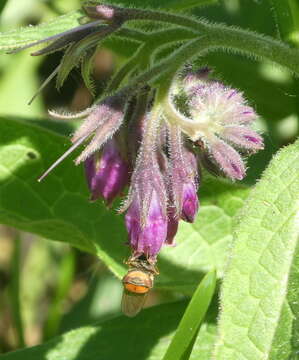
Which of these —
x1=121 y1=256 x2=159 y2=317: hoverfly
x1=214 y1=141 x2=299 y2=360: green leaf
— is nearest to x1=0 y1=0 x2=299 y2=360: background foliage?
x1=214 y1=141 x2=299 y2=360: green leaf

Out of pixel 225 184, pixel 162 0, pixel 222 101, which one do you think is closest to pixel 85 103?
pixel 162 0

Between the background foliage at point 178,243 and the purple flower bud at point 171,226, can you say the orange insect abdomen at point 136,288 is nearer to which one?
the purple flower bud at point 171,226

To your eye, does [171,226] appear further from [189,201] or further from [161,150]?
[161,150]

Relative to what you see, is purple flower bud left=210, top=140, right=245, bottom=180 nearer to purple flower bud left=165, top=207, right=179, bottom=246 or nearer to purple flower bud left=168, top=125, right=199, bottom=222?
purple flower bud left=168, top=125, right=199, bottom=222

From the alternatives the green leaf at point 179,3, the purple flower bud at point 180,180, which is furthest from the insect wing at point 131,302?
the green leaf at point 179,3

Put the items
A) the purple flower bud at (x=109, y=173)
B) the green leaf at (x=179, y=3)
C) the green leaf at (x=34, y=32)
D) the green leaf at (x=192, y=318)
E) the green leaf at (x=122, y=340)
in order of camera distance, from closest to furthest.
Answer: the green leaf at (x=192, y=318) → the purple flower bud at (x=109, y=173) → the green leaf at (x=34, y=32) → the green leaf at (x=122, y=340) → the green leaf at (x=179, y=3)

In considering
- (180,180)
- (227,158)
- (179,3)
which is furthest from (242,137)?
(179,3)

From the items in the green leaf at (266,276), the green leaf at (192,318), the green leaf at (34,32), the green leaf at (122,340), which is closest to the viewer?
the green leaf at (192,318)
